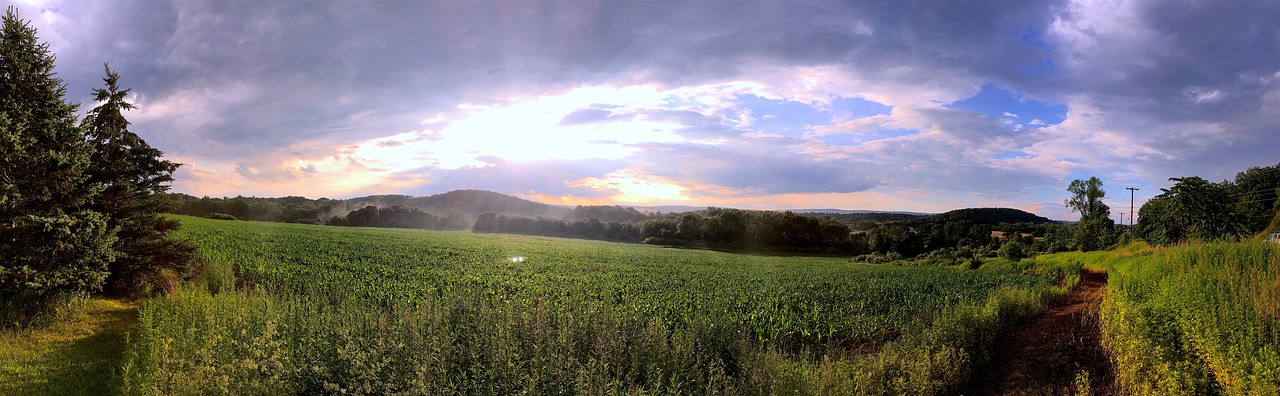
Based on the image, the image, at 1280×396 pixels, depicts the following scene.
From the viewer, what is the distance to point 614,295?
1616 centimetres

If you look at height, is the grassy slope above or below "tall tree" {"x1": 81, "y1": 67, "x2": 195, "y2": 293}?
below

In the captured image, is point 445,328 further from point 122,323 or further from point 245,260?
point 245,260

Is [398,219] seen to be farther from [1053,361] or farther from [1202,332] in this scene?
[1202,332]

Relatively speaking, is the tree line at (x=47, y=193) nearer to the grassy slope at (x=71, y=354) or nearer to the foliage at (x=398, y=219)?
the grassy slope at (x=71, y=354)

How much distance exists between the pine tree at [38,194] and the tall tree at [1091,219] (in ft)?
191

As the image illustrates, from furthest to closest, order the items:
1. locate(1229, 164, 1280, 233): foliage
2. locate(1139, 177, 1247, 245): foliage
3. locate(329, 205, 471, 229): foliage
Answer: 1. locate(329, 205, 471, 229): foliage
2. locate(1229, 164, 1280, 233): foliage
3. locate(1139, 177, 1247, 245): foliage

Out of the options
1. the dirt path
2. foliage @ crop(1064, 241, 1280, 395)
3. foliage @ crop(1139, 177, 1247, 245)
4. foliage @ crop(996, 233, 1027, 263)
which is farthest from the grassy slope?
foliage @ crop(996, 233, 1027, 263)

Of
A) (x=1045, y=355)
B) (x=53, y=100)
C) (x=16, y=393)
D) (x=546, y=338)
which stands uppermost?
(x=53, y=100)

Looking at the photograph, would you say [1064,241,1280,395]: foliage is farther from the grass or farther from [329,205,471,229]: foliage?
[329,205,471,229]: foliage

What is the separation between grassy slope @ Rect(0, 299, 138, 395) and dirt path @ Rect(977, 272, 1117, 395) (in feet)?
50.3

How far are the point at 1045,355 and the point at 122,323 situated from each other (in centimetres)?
2094

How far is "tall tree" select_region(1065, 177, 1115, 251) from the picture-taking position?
45.5 metres

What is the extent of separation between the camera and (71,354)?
37.9 ft

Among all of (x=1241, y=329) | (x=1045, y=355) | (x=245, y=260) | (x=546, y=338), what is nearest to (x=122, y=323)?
(x=245, y=260)
